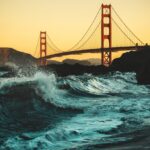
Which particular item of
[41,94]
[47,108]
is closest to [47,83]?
[41,94]

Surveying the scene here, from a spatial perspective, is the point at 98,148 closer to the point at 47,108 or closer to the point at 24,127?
the point at 24,127

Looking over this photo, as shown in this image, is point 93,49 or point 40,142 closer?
point 40,142

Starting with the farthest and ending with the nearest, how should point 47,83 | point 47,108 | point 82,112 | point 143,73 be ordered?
point 143,73 < point 47,83 < point 47,108 < point 82,112

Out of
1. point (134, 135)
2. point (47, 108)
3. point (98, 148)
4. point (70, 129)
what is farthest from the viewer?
point (47, 108)

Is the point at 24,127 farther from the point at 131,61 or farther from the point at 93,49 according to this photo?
the point at 131,61

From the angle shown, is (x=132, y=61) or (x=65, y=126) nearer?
(x=65, y=126)

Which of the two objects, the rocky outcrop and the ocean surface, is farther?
the rocky outcrop

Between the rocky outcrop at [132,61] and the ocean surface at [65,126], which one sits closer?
the ocean surface at [65,126]

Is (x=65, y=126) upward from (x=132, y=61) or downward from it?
downward

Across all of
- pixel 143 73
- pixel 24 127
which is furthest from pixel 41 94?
pixel 143 73
